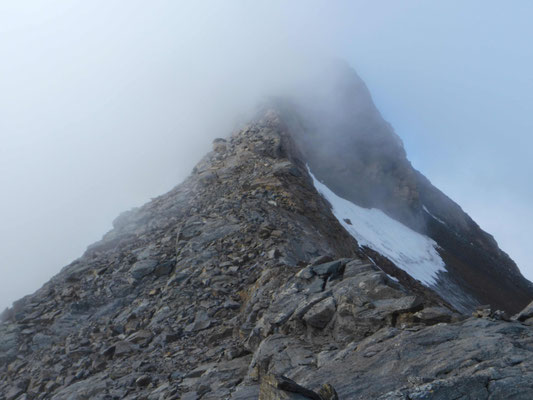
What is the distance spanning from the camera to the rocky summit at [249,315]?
848 cm

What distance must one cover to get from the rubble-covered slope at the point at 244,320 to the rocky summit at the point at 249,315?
4cm

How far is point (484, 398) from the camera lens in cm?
708

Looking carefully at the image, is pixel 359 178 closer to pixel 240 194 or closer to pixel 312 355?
pixel 240 194

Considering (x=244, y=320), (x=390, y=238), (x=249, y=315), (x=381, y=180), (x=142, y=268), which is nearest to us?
(x=249, y=315)

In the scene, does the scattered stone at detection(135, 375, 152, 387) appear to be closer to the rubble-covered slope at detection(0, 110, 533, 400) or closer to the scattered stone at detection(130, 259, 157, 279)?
the rubble-covered slope at detection(0, 110, 533, 400)

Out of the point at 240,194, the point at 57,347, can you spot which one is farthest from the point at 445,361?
the point at 240,194

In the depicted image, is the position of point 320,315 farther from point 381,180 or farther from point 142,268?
point 381,180

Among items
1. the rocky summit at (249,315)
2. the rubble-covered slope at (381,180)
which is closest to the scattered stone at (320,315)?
the rocky summit at (249,315)

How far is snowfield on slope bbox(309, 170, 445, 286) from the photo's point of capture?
114 feet

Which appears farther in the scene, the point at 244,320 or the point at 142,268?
the point at 142,268

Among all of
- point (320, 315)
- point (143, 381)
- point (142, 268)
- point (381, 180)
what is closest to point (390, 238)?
point (381, 180)

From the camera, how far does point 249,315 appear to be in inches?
575

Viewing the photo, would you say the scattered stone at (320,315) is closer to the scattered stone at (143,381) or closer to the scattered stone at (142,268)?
the scattered stone at (143,381)

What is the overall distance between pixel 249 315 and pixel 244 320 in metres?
0.27
